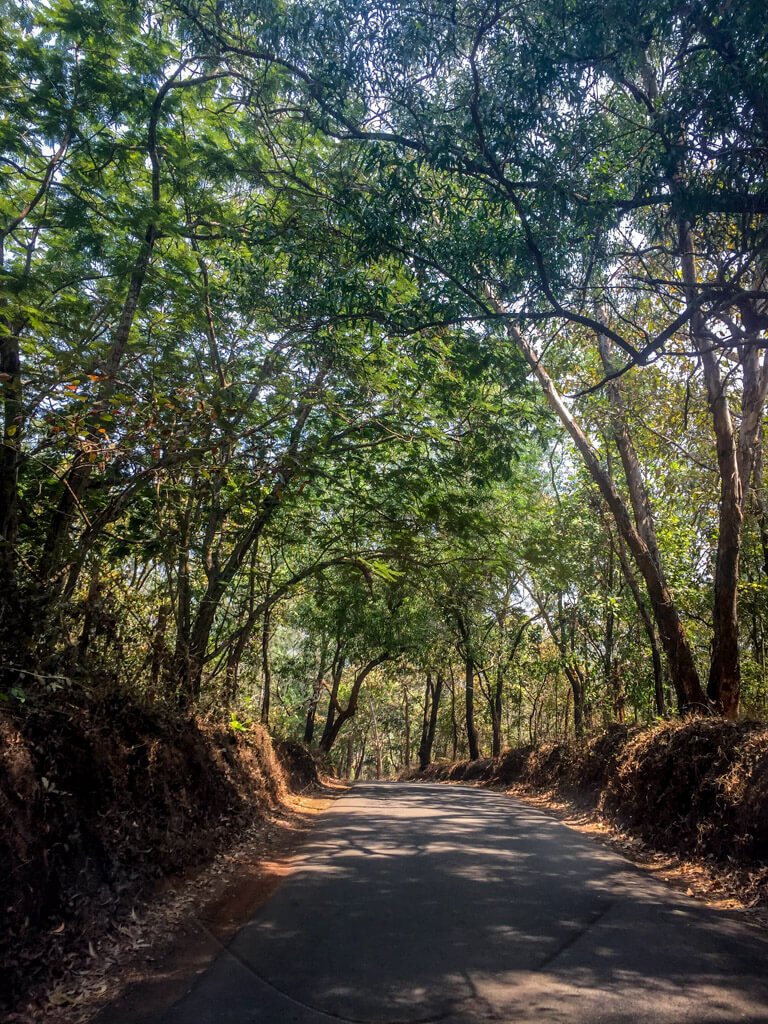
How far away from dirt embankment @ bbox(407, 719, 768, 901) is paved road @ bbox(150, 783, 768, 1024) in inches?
38.0

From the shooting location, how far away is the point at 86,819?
5.88 metres

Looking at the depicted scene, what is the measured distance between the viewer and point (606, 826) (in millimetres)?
11836

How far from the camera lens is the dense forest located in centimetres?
721

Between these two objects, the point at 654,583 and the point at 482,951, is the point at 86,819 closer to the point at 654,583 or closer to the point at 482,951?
the point at 482,951

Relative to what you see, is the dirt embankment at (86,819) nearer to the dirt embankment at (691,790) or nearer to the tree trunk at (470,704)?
the dirt embankment at (691,790)

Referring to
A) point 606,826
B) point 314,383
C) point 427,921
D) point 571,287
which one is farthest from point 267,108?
point 606,826

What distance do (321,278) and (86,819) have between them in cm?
654

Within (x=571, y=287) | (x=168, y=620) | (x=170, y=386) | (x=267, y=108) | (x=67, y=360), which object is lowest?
(x=168, y=620)

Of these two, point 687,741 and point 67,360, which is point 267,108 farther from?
point 687,741

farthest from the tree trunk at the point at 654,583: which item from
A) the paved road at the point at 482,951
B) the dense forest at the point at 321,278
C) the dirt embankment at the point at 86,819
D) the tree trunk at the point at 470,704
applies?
the tree trunk at the point at 470,704

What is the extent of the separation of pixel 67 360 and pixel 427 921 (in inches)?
230

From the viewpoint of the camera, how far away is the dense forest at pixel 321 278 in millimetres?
7211

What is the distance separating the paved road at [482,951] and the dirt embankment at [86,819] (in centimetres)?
101

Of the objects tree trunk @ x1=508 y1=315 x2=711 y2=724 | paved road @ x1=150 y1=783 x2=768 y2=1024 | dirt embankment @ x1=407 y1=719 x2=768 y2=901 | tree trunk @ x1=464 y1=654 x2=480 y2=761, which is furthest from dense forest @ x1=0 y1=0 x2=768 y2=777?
tree trunk @ x1=464 y1=654 x2=480 y2=761
